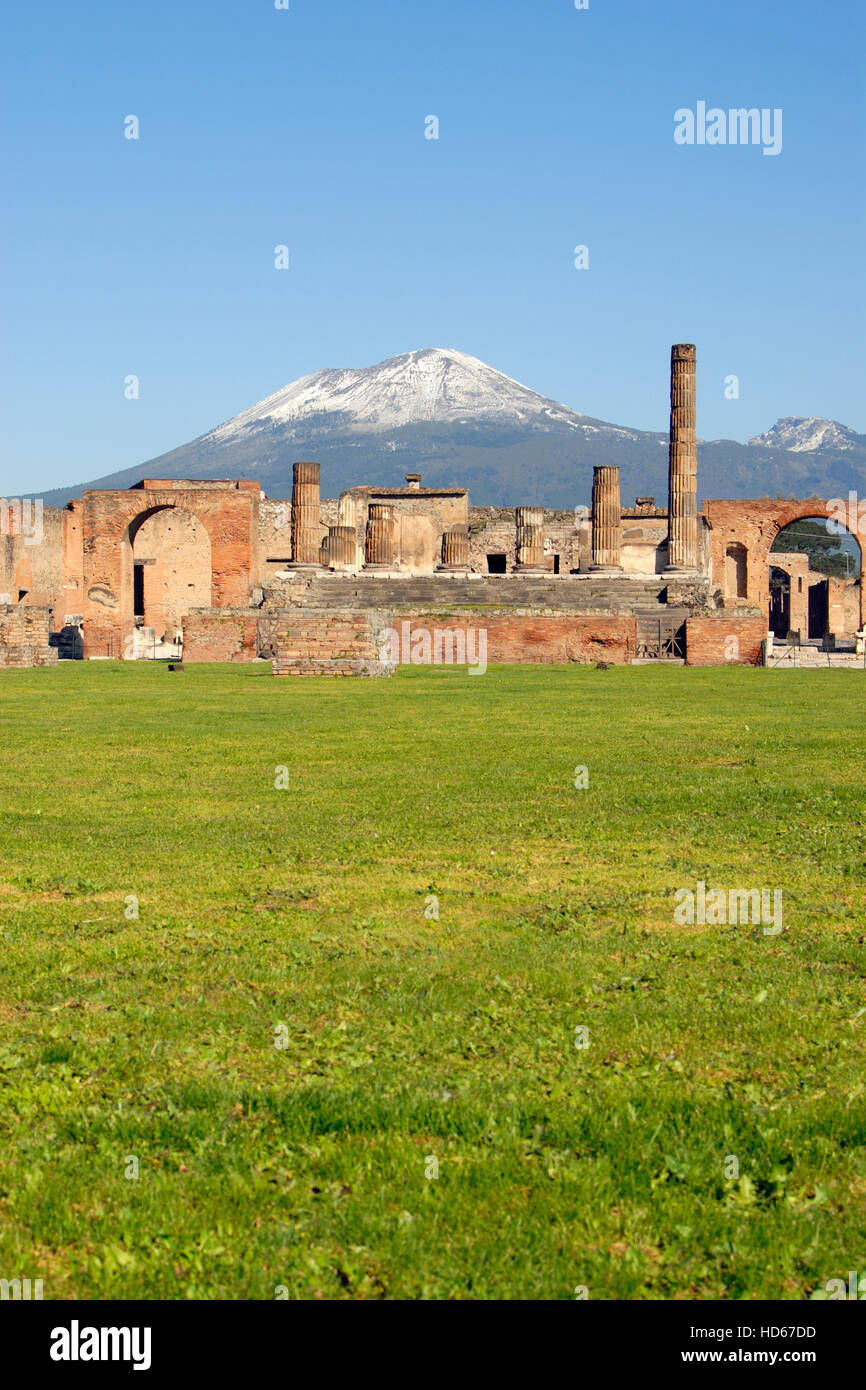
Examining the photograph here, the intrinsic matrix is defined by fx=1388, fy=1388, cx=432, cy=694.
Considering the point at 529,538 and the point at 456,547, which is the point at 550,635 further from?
the point at 456,547

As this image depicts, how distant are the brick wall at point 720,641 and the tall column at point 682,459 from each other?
13.7m

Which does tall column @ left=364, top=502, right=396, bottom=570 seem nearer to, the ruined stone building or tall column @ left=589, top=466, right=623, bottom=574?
the ruined stone building

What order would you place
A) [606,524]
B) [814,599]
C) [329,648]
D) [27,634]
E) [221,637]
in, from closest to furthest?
[329,648]
[27,634]
[221,637]
[606,524]
[814,599]

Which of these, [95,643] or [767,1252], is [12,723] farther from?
[95,643]

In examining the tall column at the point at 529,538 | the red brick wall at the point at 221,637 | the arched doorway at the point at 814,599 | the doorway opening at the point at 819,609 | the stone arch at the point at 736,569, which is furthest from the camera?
the doorway opening at the point at 819,609

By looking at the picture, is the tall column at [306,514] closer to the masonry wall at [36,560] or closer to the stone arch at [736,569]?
the masonry wall at [36,560]

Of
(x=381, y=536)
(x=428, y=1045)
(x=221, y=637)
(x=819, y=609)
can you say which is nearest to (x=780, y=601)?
(x=819, y=609)

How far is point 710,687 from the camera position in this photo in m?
19.8

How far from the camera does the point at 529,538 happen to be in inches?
1647

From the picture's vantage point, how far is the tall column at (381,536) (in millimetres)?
39719

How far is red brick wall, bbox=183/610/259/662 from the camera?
2883cm

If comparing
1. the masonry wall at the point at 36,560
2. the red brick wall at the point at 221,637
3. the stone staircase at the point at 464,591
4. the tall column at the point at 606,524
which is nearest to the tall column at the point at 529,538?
the tall column at the point at 606,524

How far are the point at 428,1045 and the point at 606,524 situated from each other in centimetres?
3801
